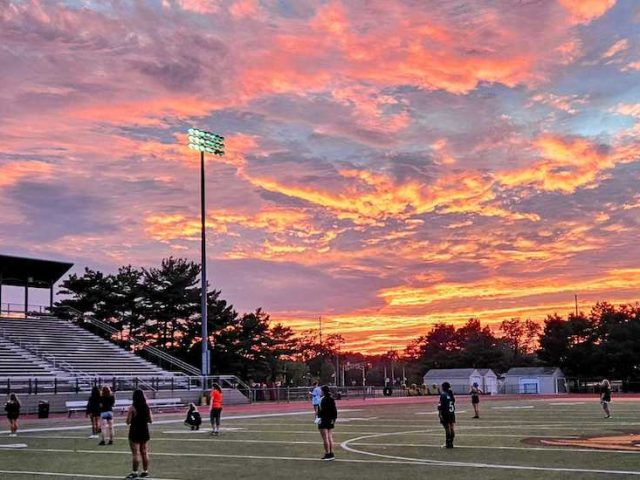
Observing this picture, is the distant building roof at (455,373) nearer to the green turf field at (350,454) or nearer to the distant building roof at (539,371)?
the distant building roof at (539,371)

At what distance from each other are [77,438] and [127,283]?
54.9 meters

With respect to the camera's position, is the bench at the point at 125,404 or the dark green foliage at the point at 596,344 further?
the dark green foliage at the point at 596,344

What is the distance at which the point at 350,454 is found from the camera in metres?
19.3

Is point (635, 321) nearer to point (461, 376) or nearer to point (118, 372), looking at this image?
point (461, 376)

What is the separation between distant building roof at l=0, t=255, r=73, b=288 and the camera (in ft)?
201

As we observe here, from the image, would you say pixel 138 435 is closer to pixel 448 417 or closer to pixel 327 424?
pixel 327 424

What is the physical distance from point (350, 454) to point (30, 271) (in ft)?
165

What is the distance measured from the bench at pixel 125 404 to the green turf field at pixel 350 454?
35.2 ft

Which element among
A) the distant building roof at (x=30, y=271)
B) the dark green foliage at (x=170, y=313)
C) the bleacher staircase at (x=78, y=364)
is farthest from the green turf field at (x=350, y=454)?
the dark green foliage at (x=170, y=313)

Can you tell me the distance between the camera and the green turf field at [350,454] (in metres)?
15.7

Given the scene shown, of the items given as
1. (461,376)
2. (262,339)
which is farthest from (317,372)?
(262,339)

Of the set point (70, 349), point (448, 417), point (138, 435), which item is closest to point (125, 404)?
point (70, 349)

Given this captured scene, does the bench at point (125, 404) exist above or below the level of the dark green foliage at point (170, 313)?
below

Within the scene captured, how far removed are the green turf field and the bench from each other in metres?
10.7
